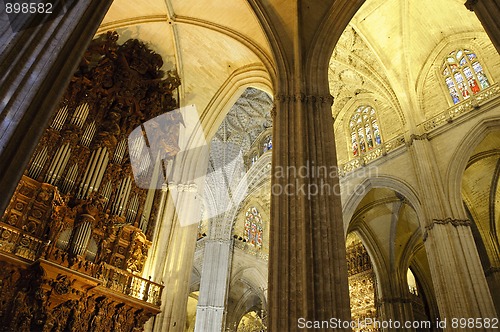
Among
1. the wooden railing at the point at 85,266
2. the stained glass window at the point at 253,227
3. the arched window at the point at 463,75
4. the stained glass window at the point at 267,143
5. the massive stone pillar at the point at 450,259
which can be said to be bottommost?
the wooden railing at the point at 85,266

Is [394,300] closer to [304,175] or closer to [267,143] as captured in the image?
[267,143]

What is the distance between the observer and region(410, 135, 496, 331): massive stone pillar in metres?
8.88

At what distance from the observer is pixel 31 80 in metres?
3.67

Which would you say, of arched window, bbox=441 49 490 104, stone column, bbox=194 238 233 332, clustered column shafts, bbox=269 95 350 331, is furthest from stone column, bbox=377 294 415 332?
clustered column shafts, bbox=269 95 350 331

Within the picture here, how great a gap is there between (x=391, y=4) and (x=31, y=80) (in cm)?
1237

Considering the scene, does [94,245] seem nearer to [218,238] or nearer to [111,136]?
[111,136]

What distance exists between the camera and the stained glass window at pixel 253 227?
20641 millimetres

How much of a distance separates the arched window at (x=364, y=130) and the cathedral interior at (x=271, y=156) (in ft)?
0.28

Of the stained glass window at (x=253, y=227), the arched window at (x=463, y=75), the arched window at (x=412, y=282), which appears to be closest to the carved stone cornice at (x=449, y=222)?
the arched window at (x=463, y=75)

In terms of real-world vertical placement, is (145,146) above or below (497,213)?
below

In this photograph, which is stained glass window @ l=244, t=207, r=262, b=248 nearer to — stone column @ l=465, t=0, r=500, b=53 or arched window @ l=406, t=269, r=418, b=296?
arched window @ l=406, t=269, r=418, b=296

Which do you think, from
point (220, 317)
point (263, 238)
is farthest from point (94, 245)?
point (263, 238)

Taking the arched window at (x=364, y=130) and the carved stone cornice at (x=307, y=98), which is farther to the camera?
the arched window at (x=364, y=130)

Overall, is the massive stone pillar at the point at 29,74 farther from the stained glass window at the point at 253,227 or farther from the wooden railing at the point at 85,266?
the stained glass window at the point at 253,227
